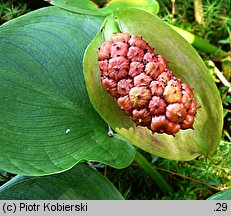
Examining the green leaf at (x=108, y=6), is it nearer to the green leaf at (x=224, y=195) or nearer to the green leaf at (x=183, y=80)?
the green leaf at (x=183, y=80)

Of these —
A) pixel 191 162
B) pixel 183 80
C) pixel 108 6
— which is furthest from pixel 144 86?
pixel 191 162

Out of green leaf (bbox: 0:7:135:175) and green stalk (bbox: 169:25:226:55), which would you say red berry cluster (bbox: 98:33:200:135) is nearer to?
green leaf (bbox: 0:7:135:175)

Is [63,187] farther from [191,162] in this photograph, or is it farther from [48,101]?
[191,162]

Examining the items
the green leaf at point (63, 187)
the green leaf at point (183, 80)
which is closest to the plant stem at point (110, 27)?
the green leaf at point (183, 80)

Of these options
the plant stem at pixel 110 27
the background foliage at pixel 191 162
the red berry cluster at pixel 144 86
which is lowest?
the background foliage at pixel 191 162

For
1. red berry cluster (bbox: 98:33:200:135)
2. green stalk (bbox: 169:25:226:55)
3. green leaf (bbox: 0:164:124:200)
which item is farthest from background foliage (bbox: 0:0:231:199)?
red berry cluster (bbox: 98:33:200:135)
